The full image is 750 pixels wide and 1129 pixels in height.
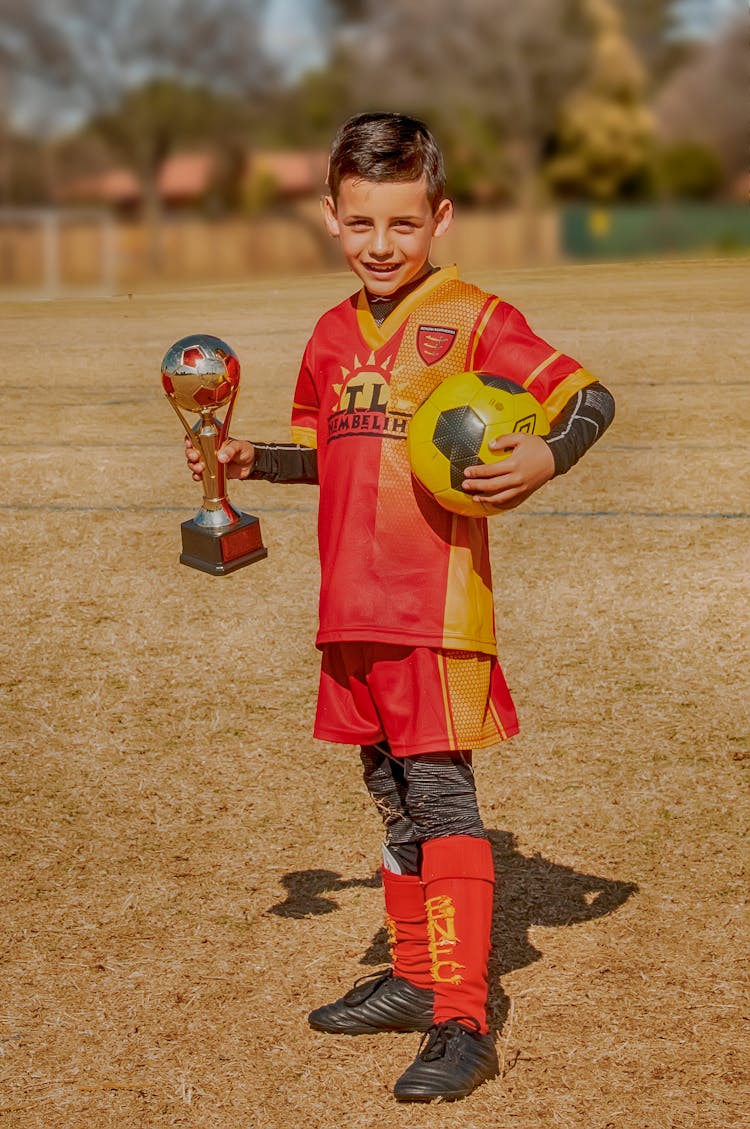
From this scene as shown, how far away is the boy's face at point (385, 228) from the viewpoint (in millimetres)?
3303

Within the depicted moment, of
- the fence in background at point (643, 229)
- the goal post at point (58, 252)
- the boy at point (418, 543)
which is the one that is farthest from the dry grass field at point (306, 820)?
the goal post at point (58, 252)

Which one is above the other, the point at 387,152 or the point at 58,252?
the point at 58,252

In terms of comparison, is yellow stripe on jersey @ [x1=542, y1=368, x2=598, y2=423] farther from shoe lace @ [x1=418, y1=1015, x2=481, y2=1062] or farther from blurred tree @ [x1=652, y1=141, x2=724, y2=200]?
blurred tree @ [x1=652, y1=141, x2=724, y2=200]

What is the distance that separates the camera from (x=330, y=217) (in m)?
3.46

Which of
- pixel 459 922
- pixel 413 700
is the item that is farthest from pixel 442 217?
pixel 459 922

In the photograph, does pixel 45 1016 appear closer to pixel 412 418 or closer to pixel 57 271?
pixel 412 418

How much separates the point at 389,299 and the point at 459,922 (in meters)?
1.47

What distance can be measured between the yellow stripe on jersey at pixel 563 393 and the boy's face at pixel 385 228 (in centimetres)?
43

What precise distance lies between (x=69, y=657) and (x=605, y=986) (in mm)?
3600

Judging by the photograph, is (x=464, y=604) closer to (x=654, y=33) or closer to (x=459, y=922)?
(x=459, y=922)

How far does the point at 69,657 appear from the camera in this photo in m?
6.78

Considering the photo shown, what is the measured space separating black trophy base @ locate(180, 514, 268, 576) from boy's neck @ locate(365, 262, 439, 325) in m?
0.58

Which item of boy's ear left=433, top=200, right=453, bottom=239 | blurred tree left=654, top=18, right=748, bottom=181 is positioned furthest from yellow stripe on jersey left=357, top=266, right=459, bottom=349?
blurred tree left=654, top=18, right=748, bottom=181

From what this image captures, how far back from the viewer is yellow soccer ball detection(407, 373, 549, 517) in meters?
3.14
